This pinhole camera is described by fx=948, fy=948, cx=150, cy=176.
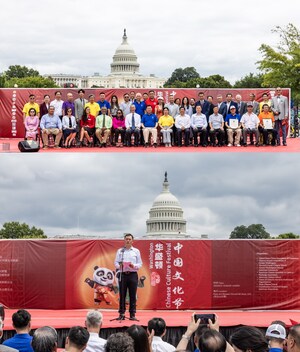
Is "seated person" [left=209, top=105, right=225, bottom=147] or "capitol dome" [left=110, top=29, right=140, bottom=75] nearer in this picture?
"seated person" [left=209, top=105, right=225, bottom=147]

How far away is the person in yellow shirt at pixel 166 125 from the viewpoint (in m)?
21.5

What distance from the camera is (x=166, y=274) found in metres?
16.4

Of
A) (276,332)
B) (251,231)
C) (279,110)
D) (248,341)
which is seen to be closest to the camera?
(248,341)

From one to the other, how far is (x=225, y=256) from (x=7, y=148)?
25.6ft

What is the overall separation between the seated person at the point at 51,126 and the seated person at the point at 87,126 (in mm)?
533

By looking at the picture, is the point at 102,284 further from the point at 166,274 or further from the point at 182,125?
the point at 182,125

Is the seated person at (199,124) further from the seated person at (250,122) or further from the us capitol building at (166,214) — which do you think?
the us capitol building at (166,214)

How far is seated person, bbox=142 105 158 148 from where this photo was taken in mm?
21438

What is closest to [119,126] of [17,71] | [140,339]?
[140,339]

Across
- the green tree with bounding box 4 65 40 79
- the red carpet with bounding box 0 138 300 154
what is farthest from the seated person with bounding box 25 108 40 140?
the green tree with bounding box 4 65 40 79

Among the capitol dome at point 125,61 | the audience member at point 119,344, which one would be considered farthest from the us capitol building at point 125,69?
the audience member at point 119,344

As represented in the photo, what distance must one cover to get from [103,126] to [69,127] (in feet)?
2.51

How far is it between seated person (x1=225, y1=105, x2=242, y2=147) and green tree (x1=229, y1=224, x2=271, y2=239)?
2.17 metres

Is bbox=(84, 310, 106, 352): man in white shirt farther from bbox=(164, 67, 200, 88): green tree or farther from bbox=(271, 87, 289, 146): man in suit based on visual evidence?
bbox=(164, 67, 200, 88): green tree
